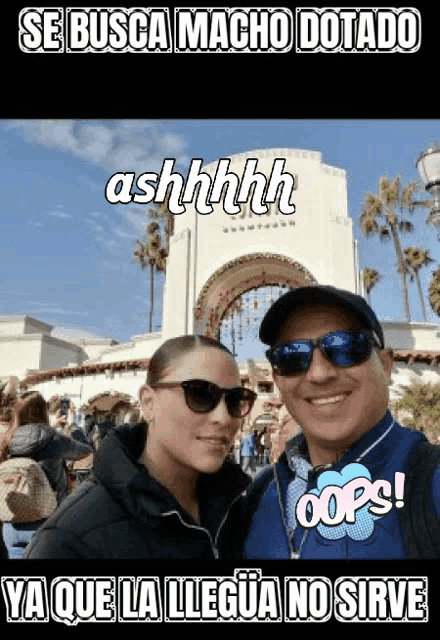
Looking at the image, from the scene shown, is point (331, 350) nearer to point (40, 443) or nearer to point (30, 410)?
point (40, 443)

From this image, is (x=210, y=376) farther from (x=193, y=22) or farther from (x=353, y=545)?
(x=193, y=22)

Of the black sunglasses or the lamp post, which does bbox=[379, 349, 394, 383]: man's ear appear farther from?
the lamp post

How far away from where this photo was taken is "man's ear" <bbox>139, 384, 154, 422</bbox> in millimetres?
2137

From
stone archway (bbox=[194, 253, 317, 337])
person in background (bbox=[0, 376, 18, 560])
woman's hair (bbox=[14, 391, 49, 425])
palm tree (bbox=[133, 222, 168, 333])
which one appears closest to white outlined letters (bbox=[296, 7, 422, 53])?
woman's hair (bbox=[14, 391, 49, 425])

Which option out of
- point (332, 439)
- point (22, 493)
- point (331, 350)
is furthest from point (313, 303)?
point (22, 493)

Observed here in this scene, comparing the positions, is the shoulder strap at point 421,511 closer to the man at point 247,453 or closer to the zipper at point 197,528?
the zipper at point 197,528

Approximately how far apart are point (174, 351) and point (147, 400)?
244 millimetres

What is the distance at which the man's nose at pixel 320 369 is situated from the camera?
6.50ft

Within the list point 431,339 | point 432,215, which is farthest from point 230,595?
point 431,339

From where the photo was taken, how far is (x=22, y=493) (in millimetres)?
3080

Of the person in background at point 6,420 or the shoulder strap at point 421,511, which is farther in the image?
the person in background at point 6,420

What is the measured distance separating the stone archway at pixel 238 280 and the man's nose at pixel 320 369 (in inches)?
906

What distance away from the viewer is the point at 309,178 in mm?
24734

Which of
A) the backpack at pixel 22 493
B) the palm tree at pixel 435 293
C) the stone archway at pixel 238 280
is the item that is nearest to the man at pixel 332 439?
the backpack at pixel 22 493
